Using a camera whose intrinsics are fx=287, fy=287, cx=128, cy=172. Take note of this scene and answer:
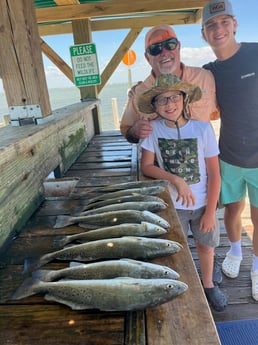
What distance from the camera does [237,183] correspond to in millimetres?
2543

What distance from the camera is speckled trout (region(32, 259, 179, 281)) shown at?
1130 millimetres

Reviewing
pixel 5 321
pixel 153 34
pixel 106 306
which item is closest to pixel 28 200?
pixel 5 321

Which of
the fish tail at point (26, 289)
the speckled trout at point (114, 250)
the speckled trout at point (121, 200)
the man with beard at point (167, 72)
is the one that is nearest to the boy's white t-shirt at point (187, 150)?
the man with beard at point (167, 72)

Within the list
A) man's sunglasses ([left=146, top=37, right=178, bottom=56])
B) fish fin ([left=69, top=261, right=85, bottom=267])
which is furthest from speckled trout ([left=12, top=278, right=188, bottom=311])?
man's sunglasses ([left=146, top=37, right=178, bottom=56])

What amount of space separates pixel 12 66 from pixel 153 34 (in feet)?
3.68

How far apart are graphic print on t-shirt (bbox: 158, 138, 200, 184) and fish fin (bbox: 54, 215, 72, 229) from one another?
84 cm

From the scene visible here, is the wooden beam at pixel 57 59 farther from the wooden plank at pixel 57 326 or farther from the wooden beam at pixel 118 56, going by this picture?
the wooden plank at pixel 57 326

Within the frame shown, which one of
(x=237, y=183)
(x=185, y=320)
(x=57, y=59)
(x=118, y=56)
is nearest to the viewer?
(x=185, y=320)

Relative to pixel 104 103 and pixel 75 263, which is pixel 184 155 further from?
pixel 104 103

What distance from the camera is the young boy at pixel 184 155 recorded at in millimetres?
1978

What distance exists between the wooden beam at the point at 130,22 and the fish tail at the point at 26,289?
5.33 m

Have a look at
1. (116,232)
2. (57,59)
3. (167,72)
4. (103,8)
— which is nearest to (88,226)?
(116,232)

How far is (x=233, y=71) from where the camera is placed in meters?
2.34

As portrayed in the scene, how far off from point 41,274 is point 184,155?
126cm
